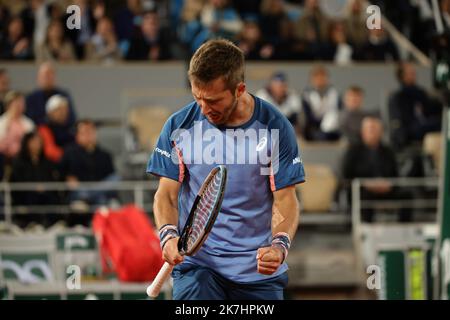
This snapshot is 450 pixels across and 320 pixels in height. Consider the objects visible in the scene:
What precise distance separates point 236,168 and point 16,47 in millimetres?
7629

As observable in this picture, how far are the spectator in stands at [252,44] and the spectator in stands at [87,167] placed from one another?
99.1 inches

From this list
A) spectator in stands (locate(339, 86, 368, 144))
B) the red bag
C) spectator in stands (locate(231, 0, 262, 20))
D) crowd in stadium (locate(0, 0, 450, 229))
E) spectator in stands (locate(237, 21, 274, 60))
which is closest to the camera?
the red bag

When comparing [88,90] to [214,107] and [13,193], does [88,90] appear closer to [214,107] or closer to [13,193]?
[13,193]

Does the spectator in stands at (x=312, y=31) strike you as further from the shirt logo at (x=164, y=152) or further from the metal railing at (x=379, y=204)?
the shirt logo at (x=164, y=152)

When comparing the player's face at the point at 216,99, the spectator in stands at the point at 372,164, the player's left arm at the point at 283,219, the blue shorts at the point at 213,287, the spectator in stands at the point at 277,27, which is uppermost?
the player's face at the point at 216,99

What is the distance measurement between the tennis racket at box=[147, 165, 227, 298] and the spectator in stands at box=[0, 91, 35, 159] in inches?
233

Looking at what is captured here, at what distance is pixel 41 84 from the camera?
1098 cm

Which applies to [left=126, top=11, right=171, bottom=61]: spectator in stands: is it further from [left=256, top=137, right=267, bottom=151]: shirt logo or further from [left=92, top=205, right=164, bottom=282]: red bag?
[left=256, top=137, right=267, bottom=151]: shirt logo

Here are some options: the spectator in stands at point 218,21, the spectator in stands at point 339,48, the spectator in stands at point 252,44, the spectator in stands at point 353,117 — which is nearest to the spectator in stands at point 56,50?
the spectator in stands at point 218,21

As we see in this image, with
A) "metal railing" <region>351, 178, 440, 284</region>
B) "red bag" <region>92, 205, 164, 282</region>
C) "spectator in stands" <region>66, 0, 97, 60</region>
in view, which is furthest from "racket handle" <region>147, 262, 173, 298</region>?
"spectator in stands" <region>66, 0, 97, 60</region>

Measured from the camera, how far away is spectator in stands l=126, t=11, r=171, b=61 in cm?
1206

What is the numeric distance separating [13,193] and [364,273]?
3.33 metres

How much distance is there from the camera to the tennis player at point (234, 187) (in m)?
4.96

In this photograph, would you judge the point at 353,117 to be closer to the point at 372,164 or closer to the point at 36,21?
the point at 372,164
